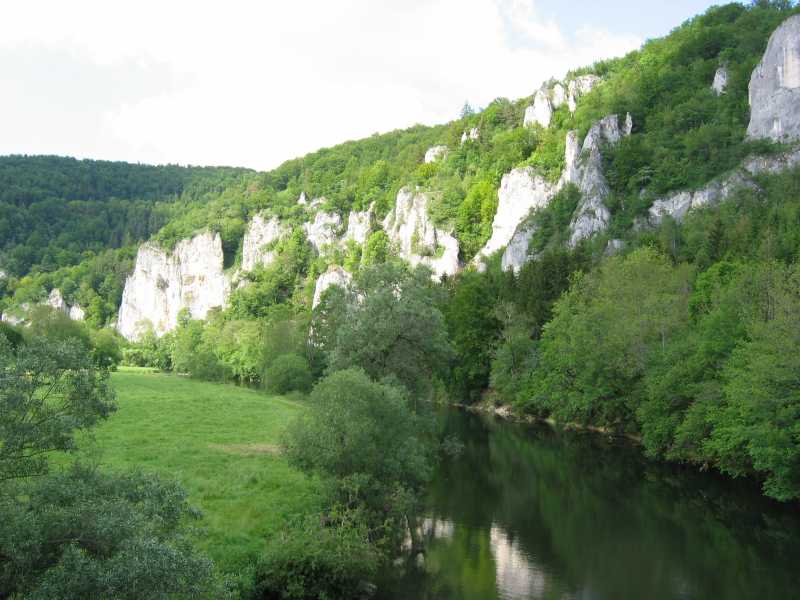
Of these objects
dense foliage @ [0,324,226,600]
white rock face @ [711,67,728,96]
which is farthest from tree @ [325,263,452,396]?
white rock face @ [711,67,728,96]

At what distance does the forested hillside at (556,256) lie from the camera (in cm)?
3100

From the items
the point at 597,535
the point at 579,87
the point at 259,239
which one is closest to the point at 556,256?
the point at 597,535

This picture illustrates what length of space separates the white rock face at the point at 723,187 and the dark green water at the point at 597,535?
37.9 metres

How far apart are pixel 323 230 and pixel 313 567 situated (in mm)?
120363

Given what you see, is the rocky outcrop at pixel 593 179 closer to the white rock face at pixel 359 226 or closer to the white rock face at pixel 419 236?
the white rock face at pixel 419 236

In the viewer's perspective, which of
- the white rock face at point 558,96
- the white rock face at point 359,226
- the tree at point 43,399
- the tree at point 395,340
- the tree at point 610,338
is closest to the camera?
the tree at point 43,399

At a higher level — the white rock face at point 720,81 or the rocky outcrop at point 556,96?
the rocky outcrop at point 556,96

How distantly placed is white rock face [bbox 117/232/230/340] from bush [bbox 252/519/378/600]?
131 m

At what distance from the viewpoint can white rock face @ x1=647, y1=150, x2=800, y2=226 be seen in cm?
6188

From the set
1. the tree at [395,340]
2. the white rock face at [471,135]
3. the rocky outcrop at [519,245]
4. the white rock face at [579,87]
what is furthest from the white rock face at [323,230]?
the tree at [395,340]

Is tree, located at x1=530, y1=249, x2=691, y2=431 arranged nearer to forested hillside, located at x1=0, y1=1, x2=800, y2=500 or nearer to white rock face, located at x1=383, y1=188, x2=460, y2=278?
forested hillside, located at x1=0, y1=1, x2=800, y2=500

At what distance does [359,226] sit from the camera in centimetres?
12738

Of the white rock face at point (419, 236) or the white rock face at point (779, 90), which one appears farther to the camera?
the white rock face at point (419, 236)

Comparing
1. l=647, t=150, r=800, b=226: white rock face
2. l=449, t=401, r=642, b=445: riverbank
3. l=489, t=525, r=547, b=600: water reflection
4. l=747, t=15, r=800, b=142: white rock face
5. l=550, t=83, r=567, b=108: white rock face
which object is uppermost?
l=550, t=83, r=567, b=108: white rock face
